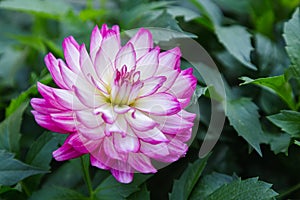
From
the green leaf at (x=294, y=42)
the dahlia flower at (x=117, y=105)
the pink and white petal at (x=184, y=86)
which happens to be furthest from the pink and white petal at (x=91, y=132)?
the green leaf at (x=294, y=42)

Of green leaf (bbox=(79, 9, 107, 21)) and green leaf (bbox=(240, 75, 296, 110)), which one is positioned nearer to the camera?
green leaf (bbox=(240, 75, 296, 110))

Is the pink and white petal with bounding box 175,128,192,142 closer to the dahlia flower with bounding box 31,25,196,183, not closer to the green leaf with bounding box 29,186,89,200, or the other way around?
→ the dahlia flower with bounding box 31,25,196,183

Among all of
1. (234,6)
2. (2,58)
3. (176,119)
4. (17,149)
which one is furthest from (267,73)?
(2,58)

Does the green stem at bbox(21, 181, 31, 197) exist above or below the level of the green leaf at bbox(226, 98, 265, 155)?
below

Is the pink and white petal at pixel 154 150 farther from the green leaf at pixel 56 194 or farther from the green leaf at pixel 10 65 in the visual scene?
the green leaf at pixel 10 65

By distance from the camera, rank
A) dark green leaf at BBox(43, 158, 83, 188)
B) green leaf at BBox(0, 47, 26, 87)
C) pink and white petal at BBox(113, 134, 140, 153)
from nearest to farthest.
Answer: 1. pink and white petal at BBox(113, 134, 140, 153)
2. dark green leaf at BBox(43, 158, 83, 188)
3. green leaf at BBox(0, 47, 26, 87)

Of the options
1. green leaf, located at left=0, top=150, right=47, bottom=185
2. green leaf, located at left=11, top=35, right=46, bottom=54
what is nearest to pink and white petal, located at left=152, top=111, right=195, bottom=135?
green leaf, located at left=0, top=150, right=47, bottom=185

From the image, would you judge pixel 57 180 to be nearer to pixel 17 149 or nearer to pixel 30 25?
pixel 17 149
